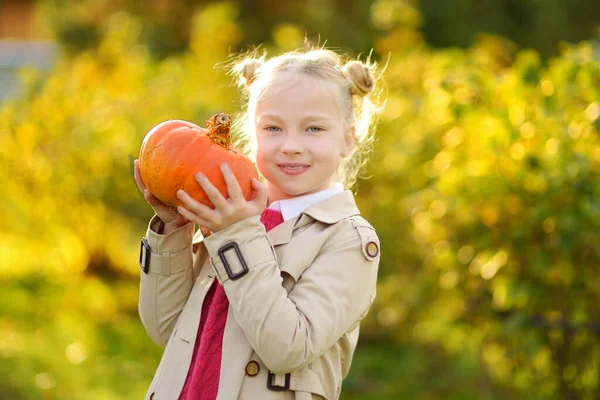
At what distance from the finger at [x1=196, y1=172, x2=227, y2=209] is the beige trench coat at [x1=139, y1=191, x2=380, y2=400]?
61mm

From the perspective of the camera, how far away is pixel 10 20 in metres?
18.8

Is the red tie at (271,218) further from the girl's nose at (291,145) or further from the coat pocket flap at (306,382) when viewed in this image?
the coat pocket flap at (306,382)

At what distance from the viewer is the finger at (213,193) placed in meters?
1.77

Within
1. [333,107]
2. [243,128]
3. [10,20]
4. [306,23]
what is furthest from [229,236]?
[10,20]

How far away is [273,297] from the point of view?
174 cm

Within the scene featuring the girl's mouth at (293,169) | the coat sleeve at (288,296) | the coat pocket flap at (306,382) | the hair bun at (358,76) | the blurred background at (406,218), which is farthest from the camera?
the blurred background at (406,218)

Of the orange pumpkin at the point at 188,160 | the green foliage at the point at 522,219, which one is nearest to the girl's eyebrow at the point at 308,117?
the orange pumpkin at the point at 188,160

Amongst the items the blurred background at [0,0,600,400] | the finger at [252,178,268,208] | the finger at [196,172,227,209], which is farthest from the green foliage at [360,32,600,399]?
the finger at [196,172,227,209]

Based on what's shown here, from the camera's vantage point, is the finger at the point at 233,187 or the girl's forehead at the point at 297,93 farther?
the girl's forehead at the point at 297,93

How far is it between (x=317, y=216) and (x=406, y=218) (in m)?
Result: 3.35

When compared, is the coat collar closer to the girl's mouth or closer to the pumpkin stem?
the girl's mouth

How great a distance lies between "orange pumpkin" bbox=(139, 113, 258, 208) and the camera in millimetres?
1812

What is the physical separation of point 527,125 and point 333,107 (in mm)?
2003

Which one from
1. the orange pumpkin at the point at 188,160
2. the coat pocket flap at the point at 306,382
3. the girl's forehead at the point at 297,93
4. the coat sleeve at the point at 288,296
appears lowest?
the coat pocket flap at the point at 306,382
